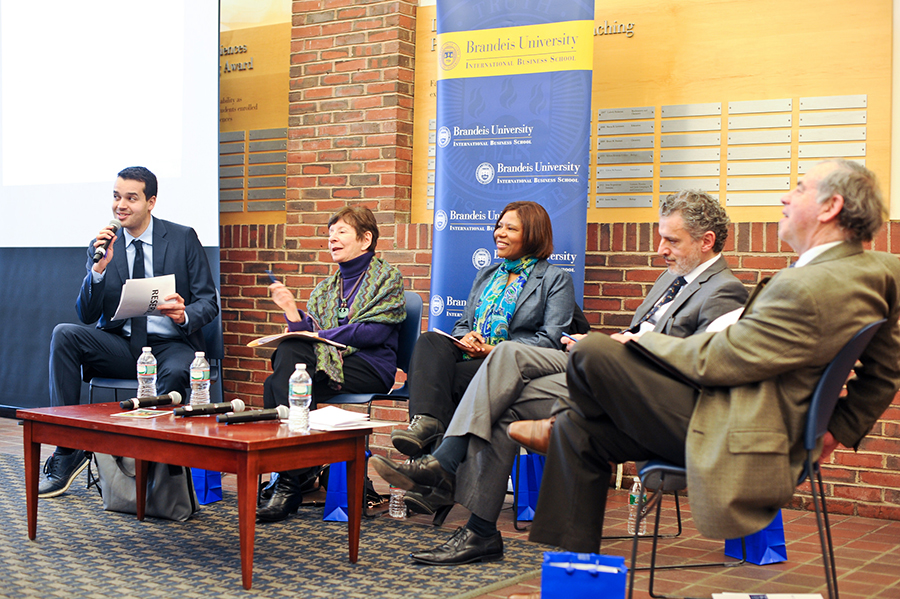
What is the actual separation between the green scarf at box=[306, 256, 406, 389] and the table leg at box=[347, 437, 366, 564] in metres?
0.78

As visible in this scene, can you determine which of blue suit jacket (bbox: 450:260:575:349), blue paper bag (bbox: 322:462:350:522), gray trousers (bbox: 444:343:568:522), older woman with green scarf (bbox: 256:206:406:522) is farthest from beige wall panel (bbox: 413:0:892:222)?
blue paper bag (bbox: 322:462:350:522)

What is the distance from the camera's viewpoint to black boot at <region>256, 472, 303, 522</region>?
3.55m

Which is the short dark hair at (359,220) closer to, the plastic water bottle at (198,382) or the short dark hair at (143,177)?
the plastic water bottle at (198,382)

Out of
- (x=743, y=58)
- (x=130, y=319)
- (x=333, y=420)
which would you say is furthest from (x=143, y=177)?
(x=743, y=58)

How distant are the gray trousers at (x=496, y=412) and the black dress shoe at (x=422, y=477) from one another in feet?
0.21

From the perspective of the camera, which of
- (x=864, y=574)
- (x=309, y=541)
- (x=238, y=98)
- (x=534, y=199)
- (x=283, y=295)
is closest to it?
(x=864, y=574)

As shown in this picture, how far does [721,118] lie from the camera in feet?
13.9

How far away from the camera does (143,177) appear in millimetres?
4609

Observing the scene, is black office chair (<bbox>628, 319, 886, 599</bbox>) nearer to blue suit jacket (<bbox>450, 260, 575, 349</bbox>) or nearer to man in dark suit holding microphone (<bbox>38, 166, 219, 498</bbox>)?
blue suit jacket (<bbox>450, 260, 575, 349</bbox>)

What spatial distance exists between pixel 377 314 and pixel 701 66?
1940 mm

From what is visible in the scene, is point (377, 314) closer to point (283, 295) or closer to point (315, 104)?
point (283, 295)

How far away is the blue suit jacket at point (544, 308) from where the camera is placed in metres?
3.61

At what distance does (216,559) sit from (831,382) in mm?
2019

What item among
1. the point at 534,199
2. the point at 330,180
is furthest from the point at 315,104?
the point at 534,199
